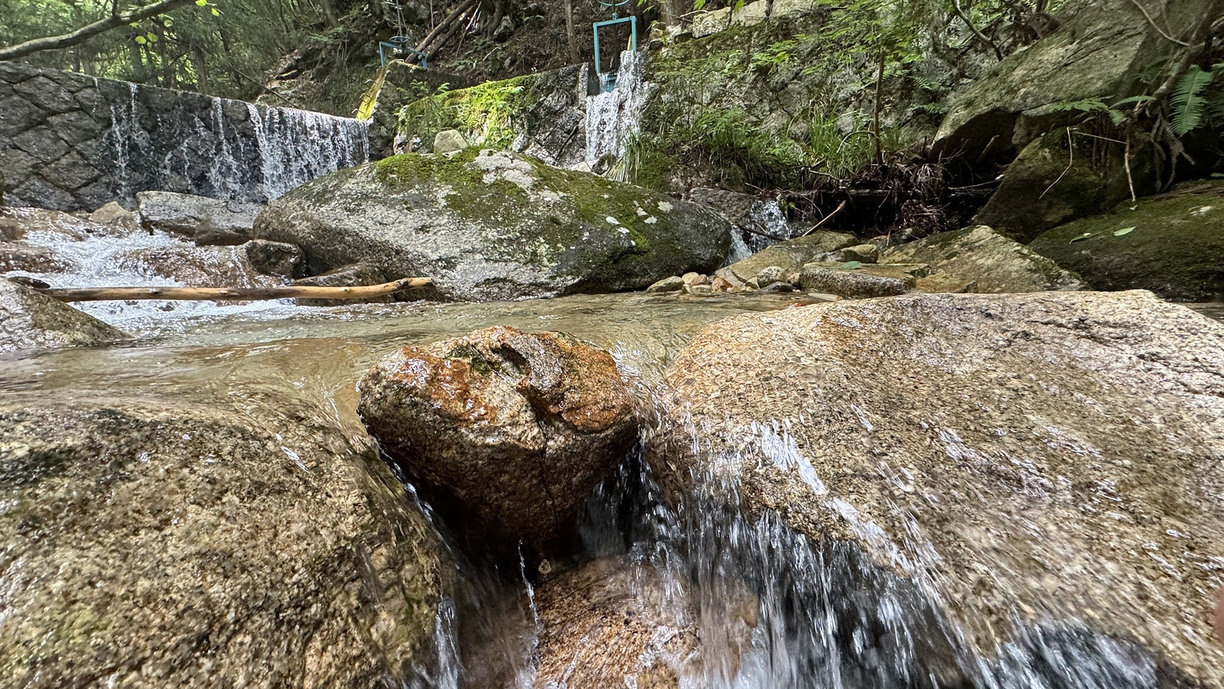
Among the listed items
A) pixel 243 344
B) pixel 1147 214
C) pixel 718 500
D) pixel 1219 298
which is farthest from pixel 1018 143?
pixel 243 344

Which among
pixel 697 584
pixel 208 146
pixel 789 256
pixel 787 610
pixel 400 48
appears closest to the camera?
pixel 787 610

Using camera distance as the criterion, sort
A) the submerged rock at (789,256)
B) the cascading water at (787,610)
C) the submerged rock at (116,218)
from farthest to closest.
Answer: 1. the submerged rock at (116,218)
2. the submerged rock at (789,256)
3. the cascading water at (787,610)

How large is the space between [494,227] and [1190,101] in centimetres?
540

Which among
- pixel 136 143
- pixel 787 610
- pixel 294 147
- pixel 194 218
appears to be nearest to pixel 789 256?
pixel 787 610

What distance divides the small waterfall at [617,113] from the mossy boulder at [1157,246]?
6.49 meters

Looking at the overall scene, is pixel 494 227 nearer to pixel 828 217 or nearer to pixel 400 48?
pixel 828 217

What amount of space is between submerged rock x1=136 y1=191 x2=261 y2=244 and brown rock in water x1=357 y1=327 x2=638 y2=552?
667cm

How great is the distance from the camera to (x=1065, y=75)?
4.46 meters

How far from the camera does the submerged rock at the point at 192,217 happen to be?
6730 mm

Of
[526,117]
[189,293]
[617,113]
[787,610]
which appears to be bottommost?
[787,610]

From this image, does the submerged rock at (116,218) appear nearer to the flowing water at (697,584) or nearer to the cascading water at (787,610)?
the flowing water at (697,584)

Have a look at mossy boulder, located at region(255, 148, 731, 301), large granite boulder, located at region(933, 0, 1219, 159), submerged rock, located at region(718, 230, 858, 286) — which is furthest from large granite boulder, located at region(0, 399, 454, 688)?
large granite boulder, located at region(933, 0, 1219, 159)

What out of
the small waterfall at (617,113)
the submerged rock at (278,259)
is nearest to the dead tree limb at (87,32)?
the submerged rock at (278,259)

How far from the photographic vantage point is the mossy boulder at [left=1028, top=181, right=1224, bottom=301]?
118 inches
